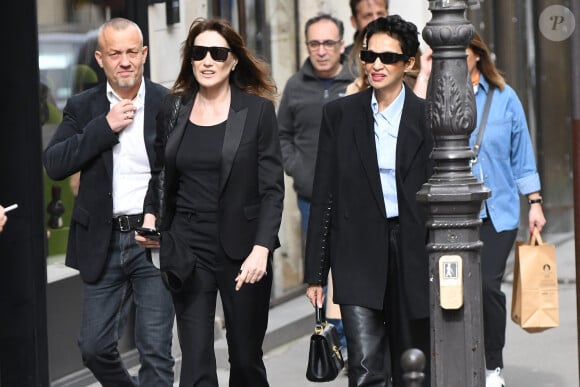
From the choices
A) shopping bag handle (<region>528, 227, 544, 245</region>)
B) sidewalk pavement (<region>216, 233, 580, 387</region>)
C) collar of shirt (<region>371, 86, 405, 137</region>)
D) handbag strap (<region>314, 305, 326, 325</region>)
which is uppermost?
collar of shirt (<region>371, 86, 405, 137</region>)

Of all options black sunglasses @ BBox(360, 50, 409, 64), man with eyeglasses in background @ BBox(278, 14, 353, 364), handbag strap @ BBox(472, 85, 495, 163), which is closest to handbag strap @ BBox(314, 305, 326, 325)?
black sunglasses @ BBox(360, 50, 409, 64)

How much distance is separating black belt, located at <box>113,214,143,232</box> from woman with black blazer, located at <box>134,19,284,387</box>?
297 mm

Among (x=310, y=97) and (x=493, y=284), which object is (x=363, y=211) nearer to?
(x=493, y=284)

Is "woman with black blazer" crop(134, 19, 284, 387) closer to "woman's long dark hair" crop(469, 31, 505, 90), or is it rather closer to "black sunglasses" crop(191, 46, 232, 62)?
"black sunglasses" crop(191, 46, 232, 62)

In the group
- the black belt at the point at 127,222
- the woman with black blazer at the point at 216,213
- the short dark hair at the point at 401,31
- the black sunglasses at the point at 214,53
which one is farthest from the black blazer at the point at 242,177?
the short dark hair at the point at 401,31

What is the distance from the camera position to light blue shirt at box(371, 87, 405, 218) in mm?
6199

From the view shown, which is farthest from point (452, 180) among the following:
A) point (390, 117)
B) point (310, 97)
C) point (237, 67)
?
A: point (310, 97)

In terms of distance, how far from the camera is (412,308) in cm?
622

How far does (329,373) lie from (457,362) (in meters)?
0.54

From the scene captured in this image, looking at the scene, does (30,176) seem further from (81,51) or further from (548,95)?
(548,95)

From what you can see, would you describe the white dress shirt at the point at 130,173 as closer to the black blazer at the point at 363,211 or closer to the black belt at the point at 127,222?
the black belt at the point at 127,222

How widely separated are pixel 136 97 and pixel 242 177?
2.65ft

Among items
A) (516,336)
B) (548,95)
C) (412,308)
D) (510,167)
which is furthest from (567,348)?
(548,95)

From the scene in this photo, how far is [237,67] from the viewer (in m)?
6.42
